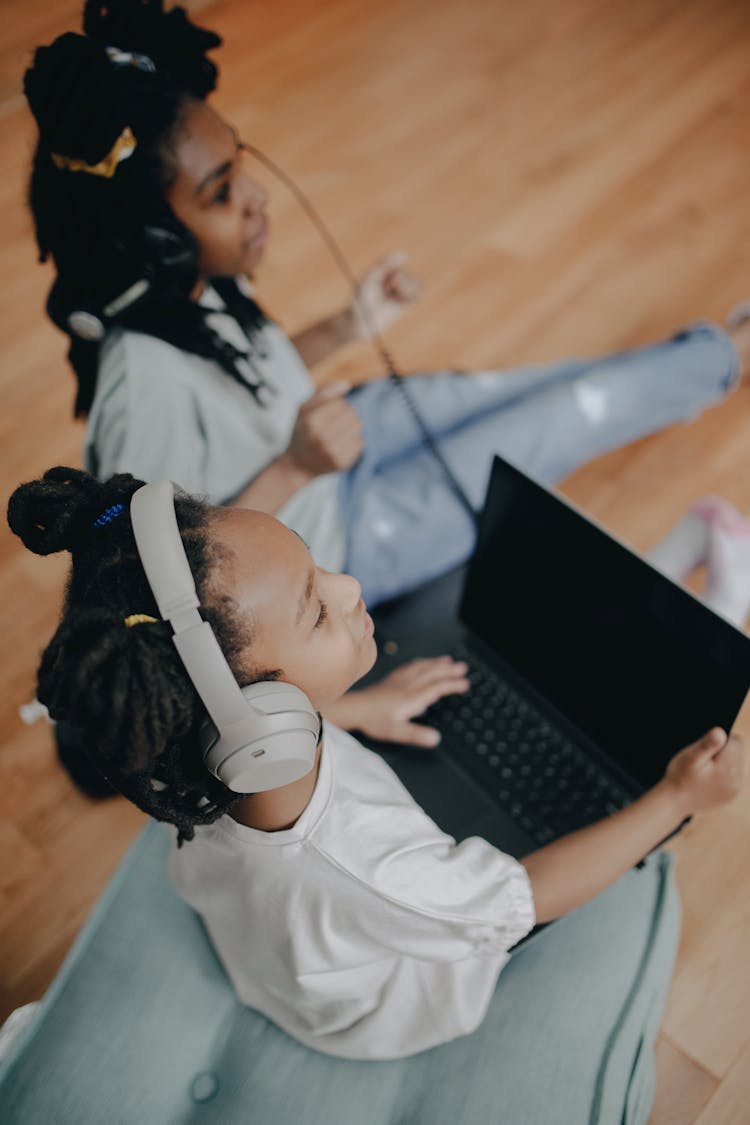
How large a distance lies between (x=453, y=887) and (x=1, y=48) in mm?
2961

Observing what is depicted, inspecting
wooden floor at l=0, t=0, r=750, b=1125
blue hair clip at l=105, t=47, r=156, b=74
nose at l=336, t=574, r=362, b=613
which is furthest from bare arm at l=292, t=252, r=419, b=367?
nose at l=336, t=574, r=362, b=613

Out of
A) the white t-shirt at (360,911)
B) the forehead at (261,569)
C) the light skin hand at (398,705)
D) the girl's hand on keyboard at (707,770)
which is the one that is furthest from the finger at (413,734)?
the forehead at (261,569)

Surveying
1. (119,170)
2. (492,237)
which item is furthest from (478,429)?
(492,237)

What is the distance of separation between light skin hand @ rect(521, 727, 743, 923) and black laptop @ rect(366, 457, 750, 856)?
5 cm

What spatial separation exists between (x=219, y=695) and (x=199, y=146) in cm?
74

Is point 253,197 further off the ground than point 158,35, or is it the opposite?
point 158,35

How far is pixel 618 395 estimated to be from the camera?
5.02ft

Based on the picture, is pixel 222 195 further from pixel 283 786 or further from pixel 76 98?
pixel 283 786

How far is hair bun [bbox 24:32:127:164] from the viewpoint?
37.6 inches

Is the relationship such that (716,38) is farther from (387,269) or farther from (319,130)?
(387,269)

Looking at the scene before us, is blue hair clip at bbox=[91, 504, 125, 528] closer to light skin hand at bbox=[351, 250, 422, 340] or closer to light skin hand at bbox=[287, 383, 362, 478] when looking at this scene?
light skin hand at bbox=[287, 383, 362, 478]

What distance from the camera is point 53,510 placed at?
0.71 meters

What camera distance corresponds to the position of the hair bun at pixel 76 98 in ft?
3.13

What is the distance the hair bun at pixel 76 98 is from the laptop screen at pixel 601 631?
1.92 ft
